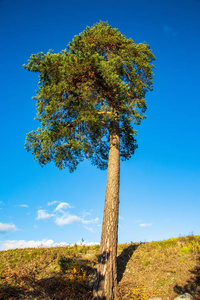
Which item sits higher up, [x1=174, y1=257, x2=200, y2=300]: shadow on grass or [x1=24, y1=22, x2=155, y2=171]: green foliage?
[x1=24, y1=22, x2=155, y2=171]: green foliage

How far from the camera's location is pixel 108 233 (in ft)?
26.3

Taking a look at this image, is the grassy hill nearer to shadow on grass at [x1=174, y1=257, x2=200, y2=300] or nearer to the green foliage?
shadow on grass at [x1=174, y1=257, x2=200, y2=300]

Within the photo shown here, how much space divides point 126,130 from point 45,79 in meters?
5.19

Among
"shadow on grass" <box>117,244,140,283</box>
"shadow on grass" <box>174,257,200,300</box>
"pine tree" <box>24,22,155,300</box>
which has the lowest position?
"shadow on grass" <box>174,257,200,300</box>

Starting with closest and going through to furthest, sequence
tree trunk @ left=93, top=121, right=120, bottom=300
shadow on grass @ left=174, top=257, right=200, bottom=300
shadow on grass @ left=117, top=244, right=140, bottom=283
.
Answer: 1. shadow on grass @ left=174, top=257, right=200, bottom=300
2. tree trunk @ left=93, top=121, right=120, bottom=300
3. shadow on grass @ left=117, top=244, right=140, bottom=283

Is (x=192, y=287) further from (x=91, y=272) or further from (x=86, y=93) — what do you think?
(x=86, y=93)

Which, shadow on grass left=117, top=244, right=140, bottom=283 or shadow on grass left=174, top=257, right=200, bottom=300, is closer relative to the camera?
shadow on grass left=174, top=257, right=200, bottom=300

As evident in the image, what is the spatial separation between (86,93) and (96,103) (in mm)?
688

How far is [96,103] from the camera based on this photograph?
9.83 meters

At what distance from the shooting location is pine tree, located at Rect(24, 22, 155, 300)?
8.95m

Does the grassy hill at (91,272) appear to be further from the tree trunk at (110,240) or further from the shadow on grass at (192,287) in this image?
the tree trunk at (110,240)

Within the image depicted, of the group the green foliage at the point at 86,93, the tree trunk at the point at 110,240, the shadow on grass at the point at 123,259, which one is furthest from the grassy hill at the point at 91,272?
the green foliage at the point at 86,93

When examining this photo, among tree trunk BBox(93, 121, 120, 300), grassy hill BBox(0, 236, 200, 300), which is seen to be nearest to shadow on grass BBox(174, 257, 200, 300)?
grassy hill BBox(0, 236, 200, 300)

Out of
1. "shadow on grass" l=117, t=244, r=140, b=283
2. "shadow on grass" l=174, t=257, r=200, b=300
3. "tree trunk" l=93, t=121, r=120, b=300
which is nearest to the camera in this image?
"shadow on grass" l=174, t=257, r=200, b=300
